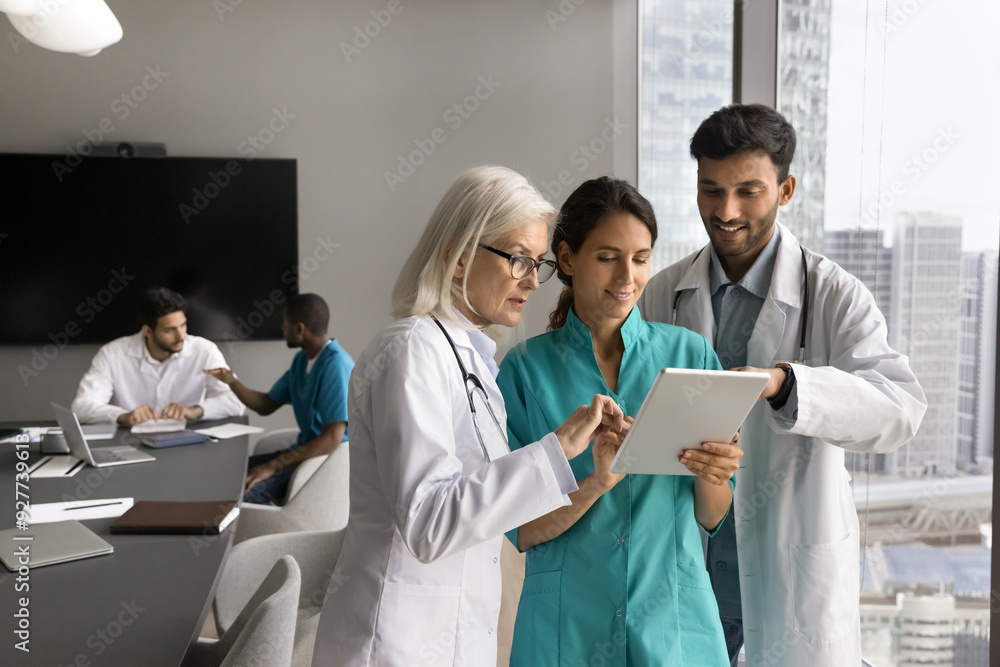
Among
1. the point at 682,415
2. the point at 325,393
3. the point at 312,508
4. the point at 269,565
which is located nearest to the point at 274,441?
the point at 325,393

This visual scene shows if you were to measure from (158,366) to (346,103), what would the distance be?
2.22m

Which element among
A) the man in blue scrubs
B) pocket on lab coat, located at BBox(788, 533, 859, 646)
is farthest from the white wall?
pocket on lab coat, located at BBox(788, 533, 859, 646)

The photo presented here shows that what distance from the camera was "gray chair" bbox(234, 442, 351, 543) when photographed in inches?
124

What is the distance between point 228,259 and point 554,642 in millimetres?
4347

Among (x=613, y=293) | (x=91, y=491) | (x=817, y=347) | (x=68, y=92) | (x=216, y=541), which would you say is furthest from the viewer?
(x=68, y=92)

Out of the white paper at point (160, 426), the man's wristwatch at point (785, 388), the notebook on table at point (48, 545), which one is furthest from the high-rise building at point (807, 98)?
the white paper at point (160, 426)

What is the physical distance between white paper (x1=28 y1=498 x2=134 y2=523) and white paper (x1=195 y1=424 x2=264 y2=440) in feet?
3.66

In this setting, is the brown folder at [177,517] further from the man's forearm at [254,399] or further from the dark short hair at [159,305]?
the dark short hair at [159,305]

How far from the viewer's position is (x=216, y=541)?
1.99m

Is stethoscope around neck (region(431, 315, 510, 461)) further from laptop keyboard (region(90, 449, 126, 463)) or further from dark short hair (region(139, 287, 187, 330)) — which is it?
dark short hair (region(139, 287, 187, 330))

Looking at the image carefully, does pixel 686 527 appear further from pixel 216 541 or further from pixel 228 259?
pixel 228 259

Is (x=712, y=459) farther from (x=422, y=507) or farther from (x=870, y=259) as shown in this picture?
(x=870, y=259)

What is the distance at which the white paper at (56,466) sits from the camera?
277 centimetres

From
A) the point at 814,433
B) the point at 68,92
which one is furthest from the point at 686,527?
the point at 68,92
